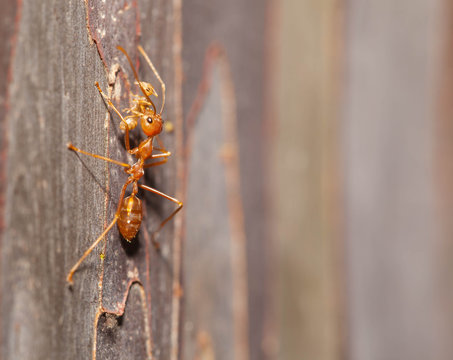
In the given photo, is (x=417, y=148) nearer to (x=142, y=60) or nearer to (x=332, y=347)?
(x=332, y=347)

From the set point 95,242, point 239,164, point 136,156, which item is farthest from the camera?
point 239,164

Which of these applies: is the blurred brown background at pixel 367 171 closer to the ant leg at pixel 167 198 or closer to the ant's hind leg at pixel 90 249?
the ant leg at pixel 167 198

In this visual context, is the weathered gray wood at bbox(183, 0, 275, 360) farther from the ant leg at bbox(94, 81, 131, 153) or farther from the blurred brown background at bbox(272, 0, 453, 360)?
the ant leg at bbox(94, 81, 131, 153)

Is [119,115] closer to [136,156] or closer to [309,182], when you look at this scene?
[136,156]

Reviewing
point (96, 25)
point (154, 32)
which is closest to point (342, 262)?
point (154, 32)

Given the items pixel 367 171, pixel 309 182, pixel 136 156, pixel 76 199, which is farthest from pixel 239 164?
pixel 76 199

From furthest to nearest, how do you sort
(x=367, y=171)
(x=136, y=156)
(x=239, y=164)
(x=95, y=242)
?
(x=367, y=171) → (x=239, y=164) → (x=136, y=156) → (x=95, y=242)

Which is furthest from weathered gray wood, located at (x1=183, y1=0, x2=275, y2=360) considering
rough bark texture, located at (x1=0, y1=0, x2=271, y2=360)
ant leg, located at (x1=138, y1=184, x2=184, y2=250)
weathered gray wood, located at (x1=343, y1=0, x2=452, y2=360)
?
weathered gray wood, located at (x1=343, y1=0, x2=452, y2=360)
